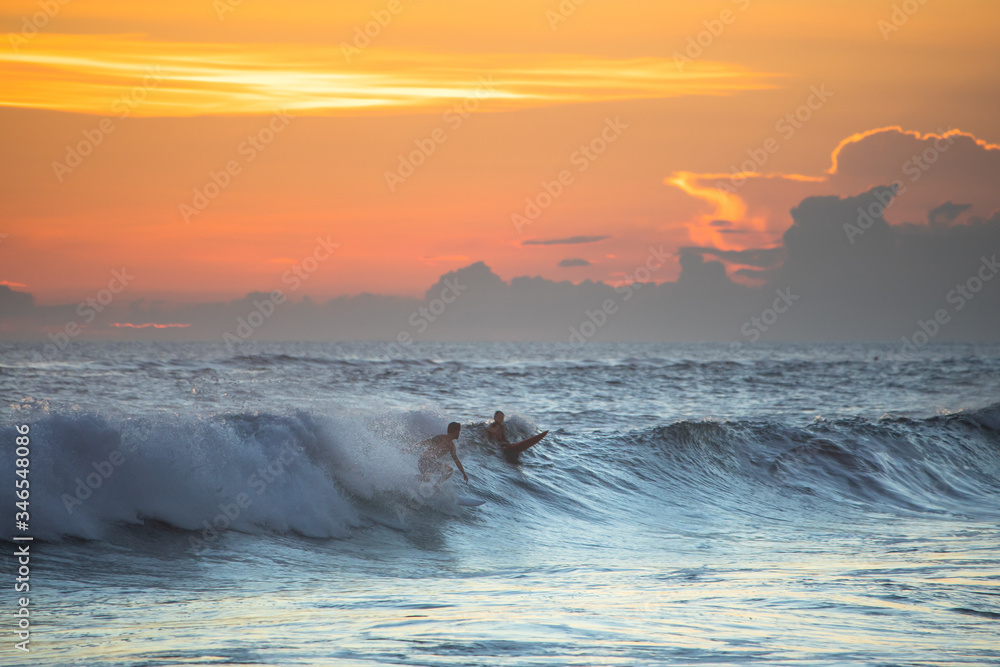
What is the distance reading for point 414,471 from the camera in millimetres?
14297

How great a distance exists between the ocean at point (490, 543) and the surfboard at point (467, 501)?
0.52 feet

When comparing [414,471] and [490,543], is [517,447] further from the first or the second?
[490,543]

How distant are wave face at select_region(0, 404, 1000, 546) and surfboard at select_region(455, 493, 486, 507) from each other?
28 centimetres

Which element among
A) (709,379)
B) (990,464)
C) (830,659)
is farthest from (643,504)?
(709,379)

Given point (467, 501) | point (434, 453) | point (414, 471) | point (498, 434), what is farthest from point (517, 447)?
point (414, 471)

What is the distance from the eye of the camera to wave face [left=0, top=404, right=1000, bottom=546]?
37.1 feet

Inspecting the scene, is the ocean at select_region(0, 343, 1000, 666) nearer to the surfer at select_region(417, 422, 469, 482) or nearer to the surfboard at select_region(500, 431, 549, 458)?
the surfer at select_region(417, 422, 469, 482)

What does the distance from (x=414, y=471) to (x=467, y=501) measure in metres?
1.08

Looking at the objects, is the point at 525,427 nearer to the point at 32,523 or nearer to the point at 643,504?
the point at 643,504

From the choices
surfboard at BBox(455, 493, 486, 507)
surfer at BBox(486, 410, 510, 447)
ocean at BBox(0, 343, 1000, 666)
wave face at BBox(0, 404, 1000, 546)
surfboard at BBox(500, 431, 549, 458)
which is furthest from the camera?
surfer at BBox(486, 410, 510, 447)

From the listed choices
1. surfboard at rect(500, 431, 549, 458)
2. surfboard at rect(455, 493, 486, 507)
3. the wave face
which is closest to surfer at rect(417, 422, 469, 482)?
the wave face

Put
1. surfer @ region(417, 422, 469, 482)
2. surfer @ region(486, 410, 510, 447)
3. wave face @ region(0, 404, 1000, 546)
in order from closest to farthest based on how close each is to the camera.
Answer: wave face @ region(0, 404, 1000, 546) < surfer @ region(417, 422, 469, 482) < surfer @ region(486, 410, 510, 447)

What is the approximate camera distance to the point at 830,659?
6.70 meters

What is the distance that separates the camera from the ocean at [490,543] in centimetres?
708
